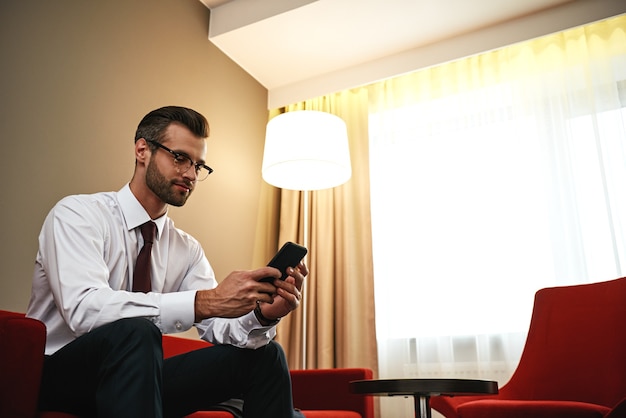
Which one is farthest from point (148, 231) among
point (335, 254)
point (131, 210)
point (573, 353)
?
point (335, 254)

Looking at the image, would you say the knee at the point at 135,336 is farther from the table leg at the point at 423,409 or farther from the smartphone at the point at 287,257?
the table leg at the point at 423,409

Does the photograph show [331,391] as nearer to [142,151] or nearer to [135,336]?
[142,151]

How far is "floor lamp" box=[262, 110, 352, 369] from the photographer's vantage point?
2949 mm

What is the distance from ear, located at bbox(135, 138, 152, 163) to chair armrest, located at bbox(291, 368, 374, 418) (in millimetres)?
1231

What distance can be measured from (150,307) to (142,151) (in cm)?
71

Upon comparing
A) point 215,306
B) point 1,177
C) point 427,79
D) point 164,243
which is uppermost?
point 427,79

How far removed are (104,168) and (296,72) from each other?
1718 mm

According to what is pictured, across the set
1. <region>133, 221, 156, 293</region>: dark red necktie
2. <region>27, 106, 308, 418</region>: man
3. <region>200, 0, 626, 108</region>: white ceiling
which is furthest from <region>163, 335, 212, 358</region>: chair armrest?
<region>200, 0, 626, 108</region>: white ceiling

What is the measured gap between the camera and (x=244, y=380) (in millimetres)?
1516

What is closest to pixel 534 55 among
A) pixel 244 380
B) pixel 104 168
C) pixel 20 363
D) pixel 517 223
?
pixel 517 223

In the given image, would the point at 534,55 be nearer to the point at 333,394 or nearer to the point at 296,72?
the point at 296,72

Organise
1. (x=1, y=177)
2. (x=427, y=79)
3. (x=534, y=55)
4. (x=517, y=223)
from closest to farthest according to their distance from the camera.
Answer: (x=1, y=177), (x=517, y=223), (x=534, y=55), (x=427, y=79)

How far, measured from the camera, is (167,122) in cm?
189

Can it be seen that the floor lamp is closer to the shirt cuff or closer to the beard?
the beard
